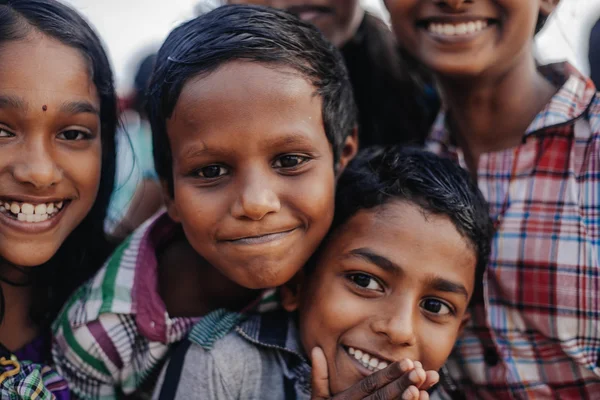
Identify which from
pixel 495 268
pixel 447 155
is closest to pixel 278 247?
pixel 495 268

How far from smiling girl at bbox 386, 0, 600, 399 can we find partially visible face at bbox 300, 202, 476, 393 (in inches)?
12.3

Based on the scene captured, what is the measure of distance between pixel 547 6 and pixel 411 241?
1113 millimetres

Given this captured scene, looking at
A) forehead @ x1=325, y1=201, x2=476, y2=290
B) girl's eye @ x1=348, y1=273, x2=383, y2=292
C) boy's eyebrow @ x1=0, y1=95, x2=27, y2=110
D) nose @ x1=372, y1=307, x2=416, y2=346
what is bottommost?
nose @ x1=372, y1=307, x2=416, y2=346

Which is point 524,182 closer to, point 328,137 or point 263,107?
point 328,137

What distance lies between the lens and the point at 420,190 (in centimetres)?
181

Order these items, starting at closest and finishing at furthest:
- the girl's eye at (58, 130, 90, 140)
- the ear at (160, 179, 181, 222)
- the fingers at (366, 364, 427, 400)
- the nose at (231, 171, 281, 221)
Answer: the fingers at (366, 364, 427, 400)
the nose at (231, 171, 281, 221)
the girl's eye at (58, 130, 90, 140)
the ear at (160, 179, 181, 222)

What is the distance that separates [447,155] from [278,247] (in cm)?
92

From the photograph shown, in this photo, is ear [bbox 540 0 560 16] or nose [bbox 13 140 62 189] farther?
ear [bbox 540 0 560 16]

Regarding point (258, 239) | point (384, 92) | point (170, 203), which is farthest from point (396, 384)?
point (384, 92)

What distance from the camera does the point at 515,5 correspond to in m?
2.04

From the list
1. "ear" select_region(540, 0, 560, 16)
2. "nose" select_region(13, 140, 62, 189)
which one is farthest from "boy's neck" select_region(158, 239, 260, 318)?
"ear" select_region(540, 0, 560, 16)

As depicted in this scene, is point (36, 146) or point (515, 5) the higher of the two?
point (515, 5)

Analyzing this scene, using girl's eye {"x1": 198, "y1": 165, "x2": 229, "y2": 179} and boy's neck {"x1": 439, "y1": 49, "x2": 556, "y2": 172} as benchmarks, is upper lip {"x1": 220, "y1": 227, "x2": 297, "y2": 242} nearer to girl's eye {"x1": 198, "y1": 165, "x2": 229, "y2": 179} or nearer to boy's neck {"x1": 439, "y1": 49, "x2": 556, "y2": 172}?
girl's eye {"x1": 198, "y1": 165, "x2": 229, "y2": 179}

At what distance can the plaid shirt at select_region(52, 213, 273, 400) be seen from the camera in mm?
1880
